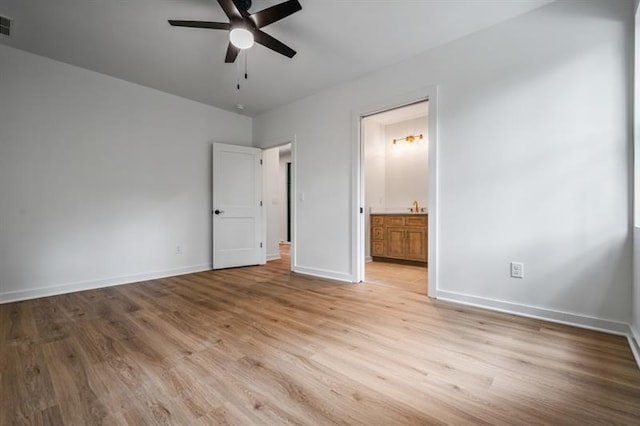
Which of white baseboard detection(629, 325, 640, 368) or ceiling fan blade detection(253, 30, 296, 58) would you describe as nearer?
white baseboard detection(629, 325, 640, 368)

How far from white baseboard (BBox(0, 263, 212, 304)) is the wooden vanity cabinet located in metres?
3.05

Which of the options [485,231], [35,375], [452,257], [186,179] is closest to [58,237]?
[186,179]

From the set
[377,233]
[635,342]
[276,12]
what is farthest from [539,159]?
[377,233]

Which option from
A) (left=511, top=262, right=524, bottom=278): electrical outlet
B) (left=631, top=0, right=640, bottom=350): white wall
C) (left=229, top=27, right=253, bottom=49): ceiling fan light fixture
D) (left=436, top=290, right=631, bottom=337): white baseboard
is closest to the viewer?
(left=631, top=0, right=640, bottom=350): white wall

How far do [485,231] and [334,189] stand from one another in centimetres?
190

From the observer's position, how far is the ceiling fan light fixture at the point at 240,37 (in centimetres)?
227

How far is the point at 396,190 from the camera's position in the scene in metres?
5.72

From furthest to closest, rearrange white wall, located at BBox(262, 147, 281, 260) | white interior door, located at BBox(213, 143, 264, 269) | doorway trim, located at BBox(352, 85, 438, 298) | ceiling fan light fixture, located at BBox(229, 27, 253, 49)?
white wall, located at BBox(262, 147, 281, 260)
white interior door, located at BBox(213, 143, 264, 269)
doorway trim, located at BBox(352, 85, 438, 298)
ceiling fan light fixture, located at BBox(229, 27, 253, 49)

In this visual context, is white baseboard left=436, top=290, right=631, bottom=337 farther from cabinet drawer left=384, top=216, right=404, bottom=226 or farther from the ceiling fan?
the ceiling fan

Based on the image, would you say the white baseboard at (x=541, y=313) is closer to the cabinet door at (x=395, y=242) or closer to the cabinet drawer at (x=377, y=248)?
the cabinet door at (x=395, y=242)

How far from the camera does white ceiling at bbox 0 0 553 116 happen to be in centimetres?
240

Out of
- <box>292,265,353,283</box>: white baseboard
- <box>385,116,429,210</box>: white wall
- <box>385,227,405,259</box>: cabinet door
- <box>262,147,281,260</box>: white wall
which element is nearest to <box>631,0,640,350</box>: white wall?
<box>292,265,353,283</box>: white baseboard

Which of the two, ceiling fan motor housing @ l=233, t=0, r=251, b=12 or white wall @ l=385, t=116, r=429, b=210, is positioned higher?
ceiling fan motor housing @ l=233, t=0, r=251, b=12

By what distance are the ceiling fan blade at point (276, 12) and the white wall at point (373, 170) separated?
327cm
